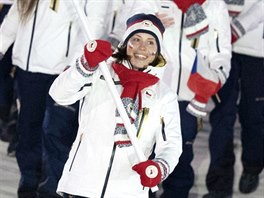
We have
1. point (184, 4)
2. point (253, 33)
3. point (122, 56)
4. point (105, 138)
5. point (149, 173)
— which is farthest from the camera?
point (253, 33)

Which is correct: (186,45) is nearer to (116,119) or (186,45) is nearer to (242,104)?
(242,104)

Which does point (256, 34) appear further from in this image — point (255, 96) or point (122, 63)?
point (122, 63)

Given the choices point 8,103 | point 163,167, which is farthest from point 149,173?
point 8,103

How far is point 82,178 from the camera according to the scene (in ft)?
16.2

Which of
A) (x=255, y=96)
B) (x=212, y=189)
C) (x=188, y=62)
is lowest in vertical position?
(x=212, y=189)

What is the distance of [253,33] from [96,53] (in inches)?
91.1

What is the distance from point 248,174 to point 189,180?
950 millimetres

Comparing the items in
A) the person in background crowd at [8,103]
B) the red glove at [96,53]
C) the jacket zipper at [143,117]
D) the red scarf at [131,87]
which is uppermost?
the red glove at [96,53]

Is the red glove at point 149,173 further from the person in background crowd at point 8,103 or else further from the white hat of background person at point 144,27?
the person in background crowd at point 8,103

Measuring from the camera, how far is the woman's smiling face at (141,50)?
5.06 m

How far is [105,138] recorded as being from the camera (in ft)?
16.3

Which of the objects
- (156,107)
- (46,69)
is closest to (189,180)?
(46,69)

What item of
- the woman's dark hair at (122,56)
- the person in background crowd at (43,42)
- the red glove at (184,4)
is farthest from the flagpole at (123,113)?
the red glove at (184,4)

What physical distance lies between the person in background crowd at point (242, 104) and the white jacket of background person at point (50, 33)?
1.04 metres
